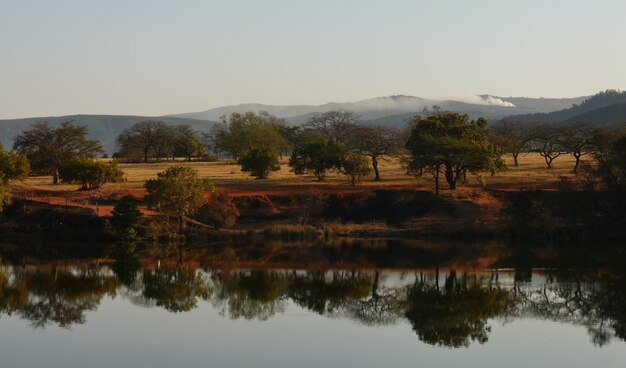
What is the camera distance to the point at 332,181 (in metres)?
92.6

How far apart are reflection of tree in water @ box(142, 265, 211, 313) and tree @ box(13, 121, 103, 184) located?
140 ft

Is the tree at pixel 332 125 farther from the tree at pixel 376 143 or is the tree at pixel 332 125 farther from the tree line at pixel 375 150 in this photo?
the tree at pixel 376 143

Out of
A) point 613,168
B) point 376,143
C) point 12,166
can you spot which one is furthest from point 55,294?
point 376,143

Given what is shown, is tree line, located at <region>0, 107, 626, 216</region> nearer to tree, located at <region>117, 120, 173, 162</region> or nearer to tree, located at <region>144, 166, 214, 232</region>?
tree, located at <region>144, 166, 214, 232</region>

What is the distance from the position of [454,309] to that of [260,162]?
59316 millimetres

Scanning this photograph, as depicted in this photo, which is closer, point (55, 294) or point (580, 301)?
point (580, 301)

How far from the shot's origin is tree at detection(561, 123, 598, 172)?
98312 mm

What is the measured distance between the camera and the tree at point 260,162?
9712 cm

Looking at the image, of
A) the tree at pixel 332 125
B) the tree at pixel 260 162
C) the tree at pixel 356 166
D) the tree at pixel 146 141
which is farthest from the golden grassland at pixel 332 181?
the tree at pixel 146 141

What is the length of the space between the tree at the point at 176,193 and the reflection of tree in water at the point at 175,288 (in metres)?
14.2

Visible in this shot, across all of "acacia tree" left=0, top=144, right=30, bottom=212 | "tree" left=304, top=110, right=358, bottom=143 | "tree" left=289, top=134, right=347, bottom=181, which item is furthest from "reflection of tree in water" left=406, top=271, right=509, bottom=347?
"tree" left=304, top=110, right=358, bottom=143

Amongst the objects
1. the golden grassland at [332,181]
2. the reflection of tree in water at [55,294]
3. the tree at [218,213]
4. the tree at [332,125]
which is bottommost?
the reflection of tree in water at [55,294]

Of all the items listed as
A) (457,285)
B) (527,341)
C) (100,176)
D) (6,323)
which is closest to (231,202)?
(100,176)

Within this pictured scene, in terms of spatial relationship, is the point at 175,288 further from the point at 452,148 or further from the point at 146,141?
the point at 146,141
